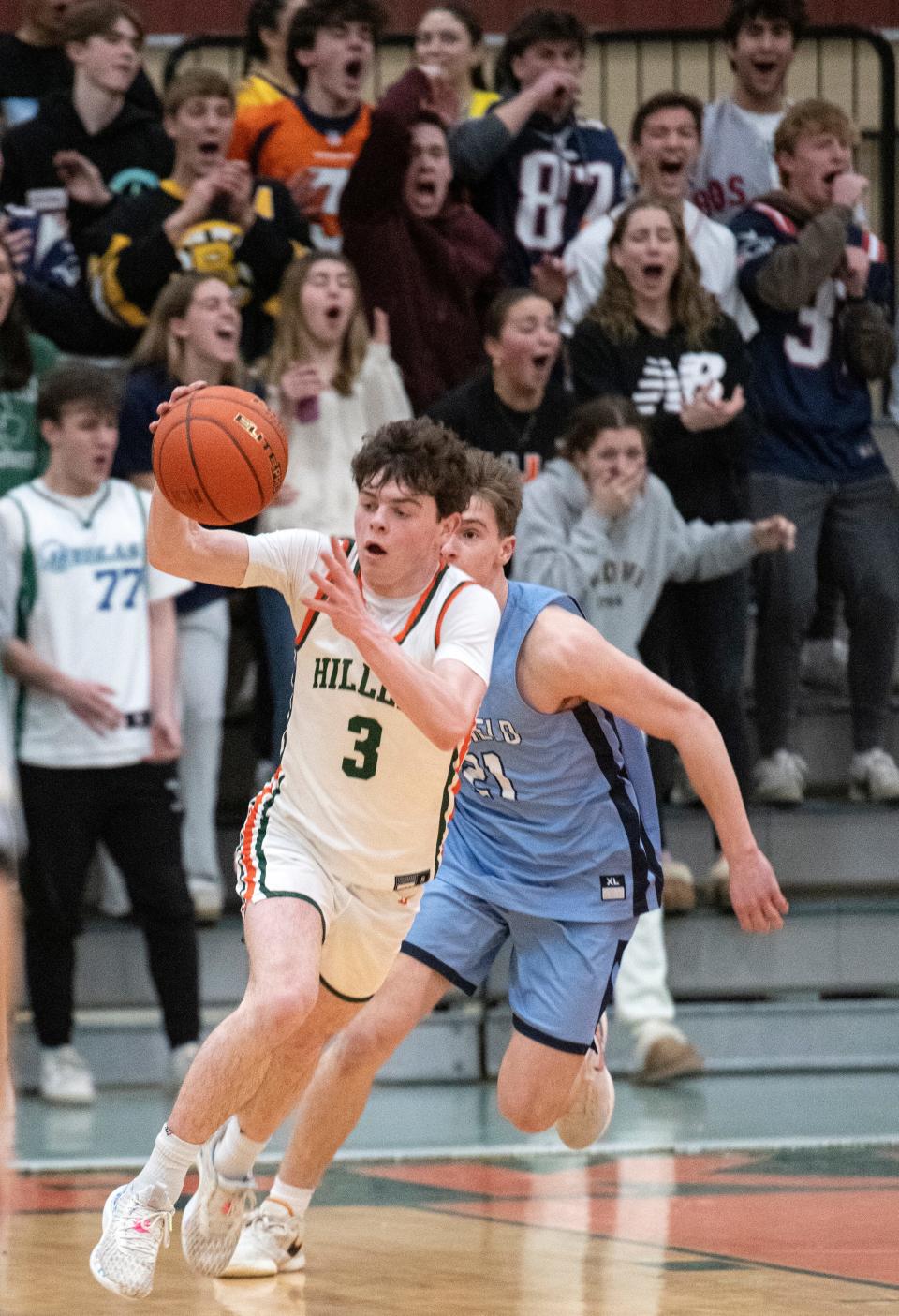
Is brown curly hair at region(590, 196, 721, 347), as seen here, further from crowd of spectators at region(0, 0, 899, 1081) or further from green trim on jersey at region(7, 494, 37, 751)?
green trim on jersey at region(7, 494, 37, 751)

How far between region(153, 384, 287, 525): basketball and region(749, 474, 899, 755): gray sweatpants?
428 cm

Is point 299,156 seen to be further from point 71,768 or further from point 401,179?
point 71,768

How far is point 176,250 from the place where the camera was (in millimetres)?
8109

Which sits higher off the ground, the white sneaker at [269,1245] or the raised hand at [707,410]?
the raised hand at [707,410]

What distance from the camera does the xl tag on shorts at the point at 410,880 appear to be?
472 cm

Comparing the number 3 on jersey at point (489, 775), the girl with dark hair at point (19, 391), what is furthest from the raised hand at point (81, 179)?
the number 3 on jersey at point (489, 775)

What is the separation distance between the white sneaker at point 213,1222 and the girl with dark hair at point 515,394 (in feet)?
12.5

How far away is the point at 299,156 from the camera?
340 inches

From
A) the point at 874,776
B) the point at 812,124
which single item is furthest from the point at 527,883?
the point at 812,124

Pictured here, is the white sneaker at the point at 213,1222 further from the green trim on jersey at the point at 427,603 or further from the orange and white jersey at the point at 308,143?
the orange and white jersey at the point at 308,143

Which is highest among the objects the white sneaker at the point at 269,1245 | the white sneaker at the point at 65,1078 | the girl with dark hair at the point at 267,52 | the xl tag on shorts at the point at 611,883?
the girl with dark hair at the point at 267,52

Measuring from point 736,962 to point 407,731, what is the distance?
4291 mm

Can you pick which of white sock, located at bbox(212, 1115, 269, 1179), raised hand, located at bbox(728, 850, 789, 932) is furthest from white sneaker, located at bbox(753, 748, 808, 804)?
white sock, located at bbox(212, 1115, 269, 1179)

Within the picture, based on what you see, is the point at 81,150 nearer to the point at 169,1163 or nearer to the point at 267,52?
the point at 267,52
